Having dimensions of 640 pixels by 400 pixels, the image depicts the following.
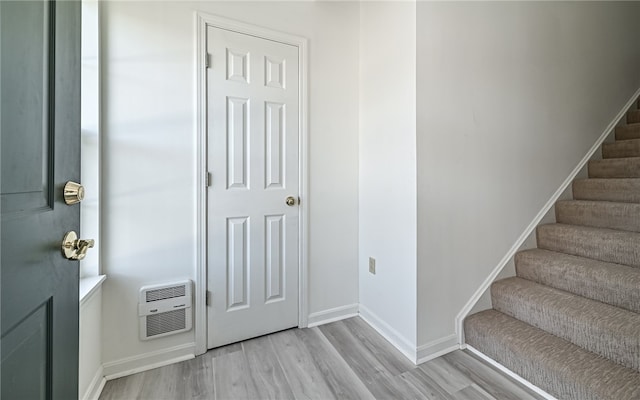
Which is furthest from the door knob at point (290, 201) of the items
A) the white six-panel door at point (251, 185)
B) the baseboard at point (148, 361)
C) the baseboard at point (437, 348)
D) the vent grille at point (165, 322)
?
the baseboard at point (437, 348)

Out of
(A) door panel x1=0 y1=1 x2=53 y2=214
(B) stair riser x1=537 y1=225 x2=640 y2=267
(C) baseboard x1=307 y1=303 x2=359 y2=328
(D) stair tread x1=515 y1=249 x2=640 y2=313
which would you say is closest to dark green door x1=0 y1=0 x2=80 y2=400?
(A) door panel x1=0 y1=1 x2=53 y2=214

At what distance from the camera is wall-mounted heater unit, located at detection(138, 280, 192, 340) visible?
152cm

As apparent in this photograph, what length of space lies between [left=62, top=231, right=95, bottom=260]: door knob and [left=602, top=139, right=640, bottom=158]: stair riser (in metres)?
3.62

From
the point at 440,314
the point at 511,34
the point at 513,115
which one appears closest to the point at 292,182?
the point at 440,314

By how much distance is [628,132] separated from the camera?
2.46 m

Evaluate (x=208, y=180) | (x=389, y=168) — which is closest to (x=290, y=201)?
(x=208, y=180)

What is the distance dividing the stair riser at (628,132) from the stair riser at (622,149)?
0.21 meters

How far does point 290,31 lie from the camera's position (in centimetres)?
189

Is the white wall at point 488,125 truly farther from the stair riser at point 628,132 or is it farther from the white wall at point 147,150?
the white wall at point 147,150

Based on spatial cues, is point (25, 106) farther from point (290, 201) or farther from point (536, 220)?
point (536, 220)

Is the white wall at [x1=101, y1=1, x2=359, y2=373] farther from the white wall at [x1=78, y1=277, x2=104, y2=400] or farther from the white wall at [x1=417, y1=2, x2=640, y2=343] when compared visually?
the white wall at [x1=417, y1=2, x2=640, y2=343]

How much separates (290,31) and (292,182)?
3.48 feet

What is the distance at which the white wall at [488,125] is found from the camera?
1.64m

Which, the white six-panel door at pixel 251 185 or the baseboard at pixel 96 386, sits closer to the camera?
the baseboard at pixel 96 386
